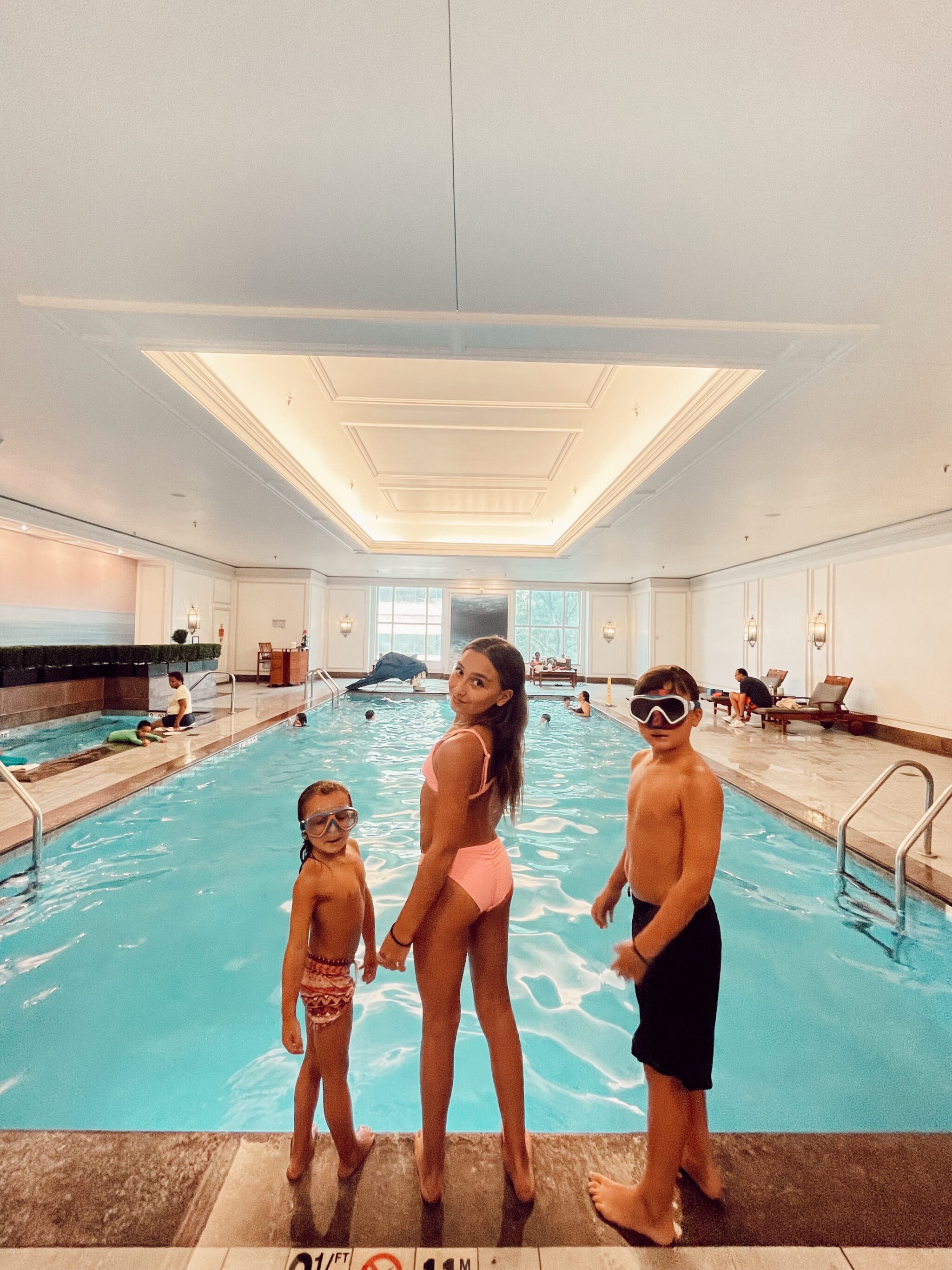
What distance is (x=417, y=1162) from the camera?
68.4 inches

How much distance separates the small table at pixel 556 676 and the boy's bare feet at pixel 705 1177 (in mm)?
18155

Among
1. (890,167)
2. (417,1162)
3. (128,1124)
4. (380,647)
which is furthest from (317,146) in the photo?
(380,647)

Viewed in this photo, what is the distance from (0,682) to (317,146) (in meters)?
10.2

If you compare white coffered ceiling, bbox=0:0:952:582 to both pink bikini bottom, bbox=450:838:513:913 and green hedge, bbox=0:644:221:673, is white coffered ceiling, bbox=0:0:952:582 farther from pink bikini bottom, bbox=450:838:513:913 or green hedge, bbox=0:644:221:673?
green hedge, bbox=0:644:221:673

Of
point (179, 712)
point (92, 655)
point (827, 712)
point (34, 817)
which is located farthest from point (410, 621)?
point (34, 817)

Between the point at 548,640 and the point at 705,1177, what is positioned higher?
the point at 548,640

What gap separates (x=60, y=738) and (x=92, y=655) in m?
2.26

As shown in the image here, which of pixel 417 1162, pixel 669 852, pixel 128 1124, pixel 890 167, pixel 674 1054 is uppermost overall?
pixel 890 167

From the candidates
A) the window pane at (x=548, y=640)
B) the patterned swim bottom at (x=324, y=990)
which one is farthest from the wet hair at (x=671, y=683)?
the window pane at (x=548, y=640)

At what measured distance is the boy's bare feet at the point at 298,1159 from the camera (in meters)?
1.65

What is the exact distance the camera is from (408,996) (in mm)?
3367

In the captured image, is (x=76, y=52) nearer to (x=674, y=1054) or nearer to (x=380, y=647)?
(x=674, y=1054)

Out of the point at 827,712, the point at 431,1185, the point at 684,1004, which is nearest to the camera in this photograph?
the point at 684,1004

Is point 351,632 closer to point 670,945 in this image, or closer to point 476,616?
point 476,616
